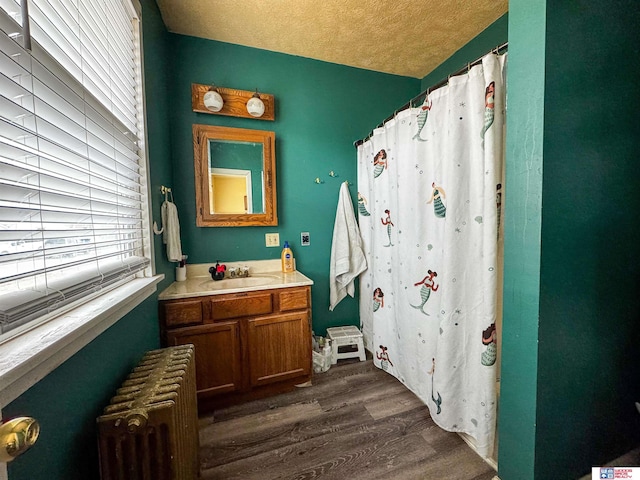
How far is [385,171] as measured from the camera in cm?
179

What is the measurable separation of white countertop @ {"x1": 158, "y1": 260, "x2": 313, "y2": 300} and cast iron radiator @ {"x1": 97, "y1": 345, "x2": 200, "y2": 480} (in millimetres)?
542

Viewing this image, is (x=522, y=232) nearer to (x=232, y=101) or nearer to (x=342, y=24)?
(x=342, y=24)

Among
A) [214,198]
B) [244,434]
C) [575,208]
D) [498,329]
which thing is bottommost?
[244,434]

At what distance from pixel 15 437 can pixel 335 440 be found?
1.35m

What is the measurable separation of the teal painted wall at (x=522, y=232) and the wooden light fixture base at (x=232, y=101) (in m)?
1.54

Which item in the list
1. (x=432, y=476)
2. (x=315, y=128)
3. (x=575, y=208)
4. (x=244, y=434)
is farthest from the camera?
(x=315, y=128)

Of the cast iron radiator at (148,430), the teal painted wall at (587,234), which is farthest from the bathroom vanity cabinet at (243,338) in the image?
the teal painted wall at (587,234)

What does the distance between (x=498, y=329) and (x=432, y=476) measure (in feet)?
2.49

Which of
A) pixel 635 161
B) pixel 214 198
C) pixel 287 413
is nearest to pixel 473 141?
pixel 635 161

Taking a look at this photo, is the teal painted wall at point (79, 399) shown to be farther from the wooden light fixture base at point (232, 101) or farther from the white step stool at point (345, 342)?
the white step stool at point (345, 342)

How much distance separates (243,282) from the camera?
1810mm

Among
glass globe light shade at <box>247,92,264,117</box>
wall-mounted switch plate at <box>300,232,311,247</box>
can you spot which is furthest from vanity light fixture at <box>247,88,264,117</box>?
wall-mounted switch plate at <box>300,232,311,247</box>

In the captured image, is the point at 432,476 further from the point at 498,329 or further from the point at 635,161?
the point at 635,161

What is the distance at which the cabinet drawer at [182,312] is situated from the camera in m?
1.38
